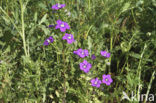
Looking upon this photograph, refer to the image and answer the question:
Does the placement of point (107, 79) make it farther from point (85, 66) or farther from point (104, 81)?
point (85, 66)

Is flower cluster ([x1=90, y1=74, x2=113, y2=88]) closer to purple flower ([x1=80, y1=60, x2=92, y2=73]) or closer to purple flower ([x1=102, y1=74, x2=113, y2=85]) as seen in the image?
purple flower ([x1=102, y1=74, x2=113, y2=85])

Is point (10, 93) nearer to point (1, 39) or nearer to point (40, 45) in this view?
point (40, 45)

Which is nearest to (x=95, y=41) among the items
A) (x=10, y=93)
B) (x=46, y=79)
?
(x=46, y=79)

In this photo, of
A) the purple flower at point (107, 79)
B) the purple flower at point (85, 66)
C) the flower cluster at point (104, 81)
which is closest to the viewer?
the purple flower at point (85, 66)

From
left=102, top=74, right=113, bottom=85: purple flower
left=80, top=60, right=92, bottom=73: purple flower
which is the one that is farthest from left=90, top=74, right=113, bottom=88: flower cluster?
left=80, top=60, right=92, bottom=73: purple flower

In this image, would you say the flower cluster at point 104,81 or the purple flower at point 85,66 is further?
the flower cluster at point 104,81

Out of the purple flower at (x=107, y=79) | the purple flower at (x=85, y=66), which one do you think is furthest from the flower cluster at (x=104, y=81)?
the purple flower at (x=85, y=66)

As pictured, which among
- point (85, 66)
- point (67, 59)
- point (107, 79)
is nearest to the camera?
point (85, 66)

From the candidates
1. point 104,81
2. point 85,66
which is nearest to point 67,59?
point 85,66

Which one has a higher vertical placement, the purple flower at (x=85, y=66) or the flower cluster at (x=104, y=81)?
the purple flower at (x=85, y=66)

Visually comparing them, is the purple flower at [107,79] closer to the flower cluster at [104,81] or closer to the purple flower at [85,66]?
the flower cluster at [104,81]
